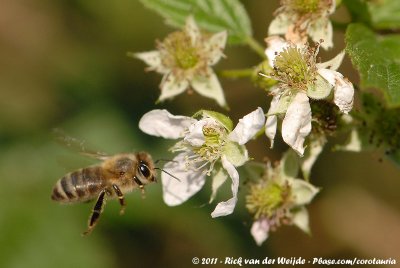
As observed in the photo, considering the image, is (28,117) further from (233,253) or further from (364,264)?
(364,264)

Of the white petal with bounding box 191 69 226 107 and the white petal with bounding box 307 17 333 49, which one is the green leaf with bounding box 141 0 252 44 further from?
the white petal with bounding box 307 17 333 49

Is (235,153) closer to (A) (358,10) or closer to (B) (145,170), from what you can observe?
(B) (145,170)

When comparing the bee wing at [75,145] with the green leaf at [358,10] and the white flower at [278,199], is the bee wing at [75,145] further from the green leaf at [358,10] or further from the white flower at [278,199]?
the green leaf at [358,10]

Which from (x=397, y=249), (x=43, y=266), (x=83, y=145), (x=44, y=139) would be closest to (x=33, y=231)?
(x=43, y=266)

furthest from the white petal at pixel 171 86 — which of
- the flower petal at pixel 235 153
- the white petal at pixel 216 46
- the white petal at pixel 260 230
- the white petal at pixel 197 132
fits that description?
the white petal at pixel 260 230

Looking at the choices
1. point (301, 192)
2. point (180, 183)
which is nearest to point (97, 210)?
point (180, 183)

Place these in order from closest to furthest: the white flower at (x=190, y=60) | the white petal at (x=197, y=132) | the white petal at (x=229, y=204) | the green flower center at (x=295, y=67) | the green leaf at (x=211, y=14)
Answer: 1. the white petal at (x=229, y=204)
2. the green flower center at (x=295, y=67)
3. the white petal at (x=197, y=132)
4. the white flower at (x=190, y=60)
5. the green leaf at (x=211, y=14)
